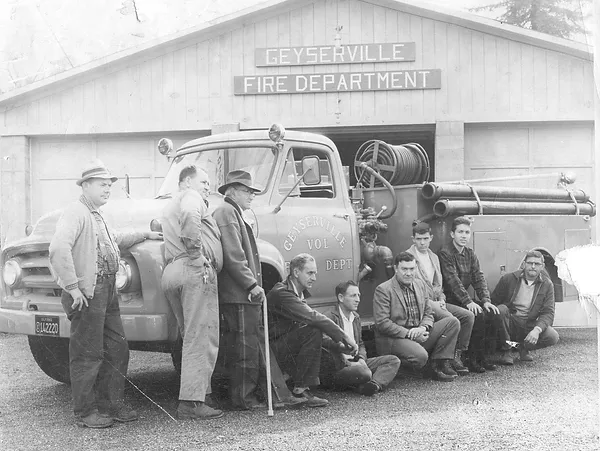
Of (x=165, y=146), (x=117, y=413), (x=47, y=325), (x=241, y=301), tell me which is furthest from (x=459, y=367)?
(x=47, y=325)


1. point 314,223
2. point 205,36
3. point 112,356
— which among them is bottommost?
point 112,356

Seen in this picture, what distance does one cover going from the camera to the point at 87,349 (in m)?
5.03

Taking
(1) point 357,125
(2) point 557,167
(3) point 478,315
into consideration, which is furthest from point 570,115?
(3) point 478,315

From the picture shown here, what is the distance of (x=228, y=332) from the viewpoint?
5.47 m

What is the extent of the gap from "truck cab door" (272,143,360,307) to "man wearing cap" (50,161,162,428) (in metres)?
1.28

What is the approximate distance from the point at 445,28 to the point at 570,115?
965 mm

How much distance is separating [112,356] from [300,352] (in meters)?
1.33

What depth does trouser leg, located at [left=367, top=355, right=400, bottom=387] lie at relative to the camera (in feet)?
20.2

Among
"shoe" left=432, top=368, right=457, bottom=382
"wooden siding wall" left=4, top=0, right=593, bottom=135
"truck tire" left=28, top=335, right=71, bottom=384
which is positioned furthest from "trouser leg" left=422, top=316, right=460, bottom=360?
"truck tire" left=28, top=335, right=71, bottom=384

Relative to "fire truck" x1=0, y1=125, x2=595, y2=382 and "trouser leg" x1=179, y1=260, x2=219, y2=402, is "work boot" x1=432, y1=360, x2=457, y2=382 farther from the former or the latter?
"trouser leg" x1=179, y1=260, x2=219, y2=402

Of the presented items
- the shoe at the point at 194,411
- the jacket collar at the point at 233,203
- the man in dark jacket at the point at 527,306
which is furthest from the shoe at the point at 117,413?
the man in dark jacket at the point at 527,306

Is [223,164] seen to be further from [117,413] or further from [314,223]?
[117,413]

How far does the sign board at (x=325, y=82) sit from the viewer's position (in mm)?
5031

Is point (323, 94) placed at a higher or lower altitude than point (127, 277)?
higher
